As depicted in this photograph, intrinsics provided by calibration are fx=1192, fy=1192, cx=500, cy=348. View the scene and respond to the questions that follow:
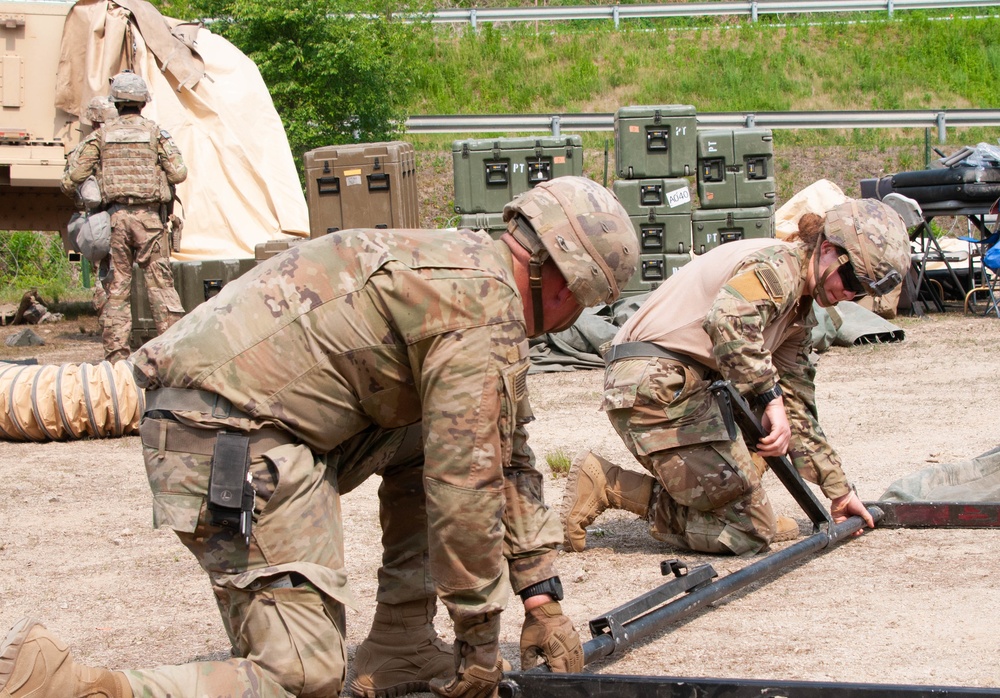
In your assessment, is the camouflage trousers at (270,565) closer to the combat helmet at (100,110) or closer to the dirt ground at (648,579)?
the dirt ground at (648,579)

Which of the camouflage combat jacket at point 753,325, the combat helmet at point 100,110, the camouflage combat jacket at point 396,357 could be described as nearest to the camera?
the camouflage combat jacket at point 396,357

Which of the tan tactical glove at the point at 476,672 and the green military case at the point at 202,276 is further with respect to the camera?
the green military case at the point at 202,276

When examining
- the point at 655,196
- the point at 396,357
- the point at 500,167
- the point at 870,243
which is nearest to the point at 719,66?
the point at 655,196

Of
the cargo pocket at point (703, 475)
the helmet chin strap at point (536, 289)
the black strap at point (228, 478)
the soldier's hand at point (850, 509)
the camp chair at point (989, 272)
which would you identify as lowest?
the camp chair at point (989, 272)

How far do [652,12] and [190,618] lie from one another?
65.7ft

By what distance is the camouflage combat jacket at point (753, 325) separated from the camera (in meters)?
4.62

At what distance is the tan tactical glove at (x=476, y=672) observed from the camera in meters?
3.10

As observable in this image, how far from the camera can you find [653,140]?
12.4 meters

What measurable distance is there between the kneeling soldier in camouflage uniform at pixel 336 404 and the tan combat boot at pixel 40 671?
8 cm

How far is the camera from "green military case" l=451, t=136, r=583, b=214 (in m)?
11.9

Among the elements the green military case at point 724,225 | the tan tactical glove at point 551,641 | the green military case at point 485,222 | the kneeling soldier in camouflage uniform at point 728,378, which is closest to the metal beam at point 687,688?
the tan tactical glove at point 551,641

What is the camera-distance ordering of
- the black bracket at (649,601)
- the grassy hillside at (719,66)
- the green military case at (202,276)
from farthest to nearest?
the grassy hillside at (719,66) → the green military case at (202,276) → the black bracket at (649,601)

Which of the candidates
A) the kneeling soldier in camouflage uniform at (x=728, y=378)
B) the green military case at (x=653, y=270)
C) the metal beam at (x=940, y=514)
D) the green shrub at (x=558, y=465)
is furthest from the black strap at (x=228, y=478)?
the green military case at (x=653, y=270)

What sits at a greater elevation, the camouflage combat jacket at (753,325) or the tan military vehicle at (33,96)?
the tan military vehicle at (33,96)
